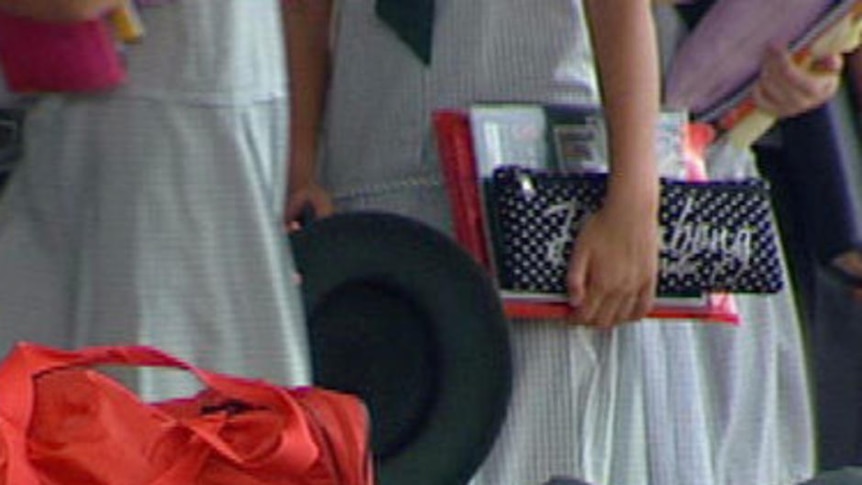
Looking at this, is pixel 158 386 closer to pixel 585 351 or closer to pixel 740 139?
pixel 585 351

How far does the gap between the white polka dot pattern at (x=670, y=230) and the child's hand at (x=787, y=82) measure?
265 millimetres

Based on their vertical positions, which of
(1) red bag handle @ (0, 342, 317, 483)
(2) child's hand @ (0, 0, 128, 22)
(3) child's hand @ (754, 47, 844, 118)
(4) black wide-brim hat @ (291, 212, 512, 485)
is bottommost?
(4) black wide-brim hat @ (291, 212, 512, 485)

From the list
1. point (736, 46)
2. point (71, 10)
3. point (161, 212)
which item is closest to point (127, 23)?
point (71, 10)

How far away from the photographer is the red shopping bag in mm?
2109

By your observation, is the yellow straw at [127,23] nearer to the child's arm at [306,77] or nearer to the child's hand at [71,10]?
the child's hand at [71,10]

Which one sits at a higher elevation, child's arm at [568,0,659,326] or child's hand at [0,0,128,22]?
child's hand at [0,0,128,22]

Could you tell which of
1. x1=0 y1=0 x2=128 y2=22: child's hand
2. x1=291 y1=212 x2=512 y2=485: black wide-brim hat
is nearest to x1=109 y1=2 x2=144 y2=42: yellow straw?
x1=0 y1=0 x2=128 y2=22: child's hand

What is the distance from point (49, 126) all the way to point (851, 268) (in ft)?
4.73

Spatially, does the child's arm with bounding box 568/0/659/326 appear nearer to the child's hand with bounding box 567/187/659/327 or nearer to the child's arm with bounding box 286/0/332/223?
the child's hand with bounding box 567/187/659/327

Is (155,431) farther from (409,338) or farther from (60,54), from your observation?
(409,338)

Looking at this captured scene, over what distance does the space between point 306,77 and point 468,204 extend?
0.33 metres

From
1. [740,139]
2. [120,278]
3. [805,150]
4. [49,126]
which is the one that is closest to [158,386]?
[120,278]

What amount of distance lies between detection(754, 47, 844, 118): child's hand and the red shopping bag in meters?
1.11

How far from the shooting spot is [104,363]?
87.3 inches
